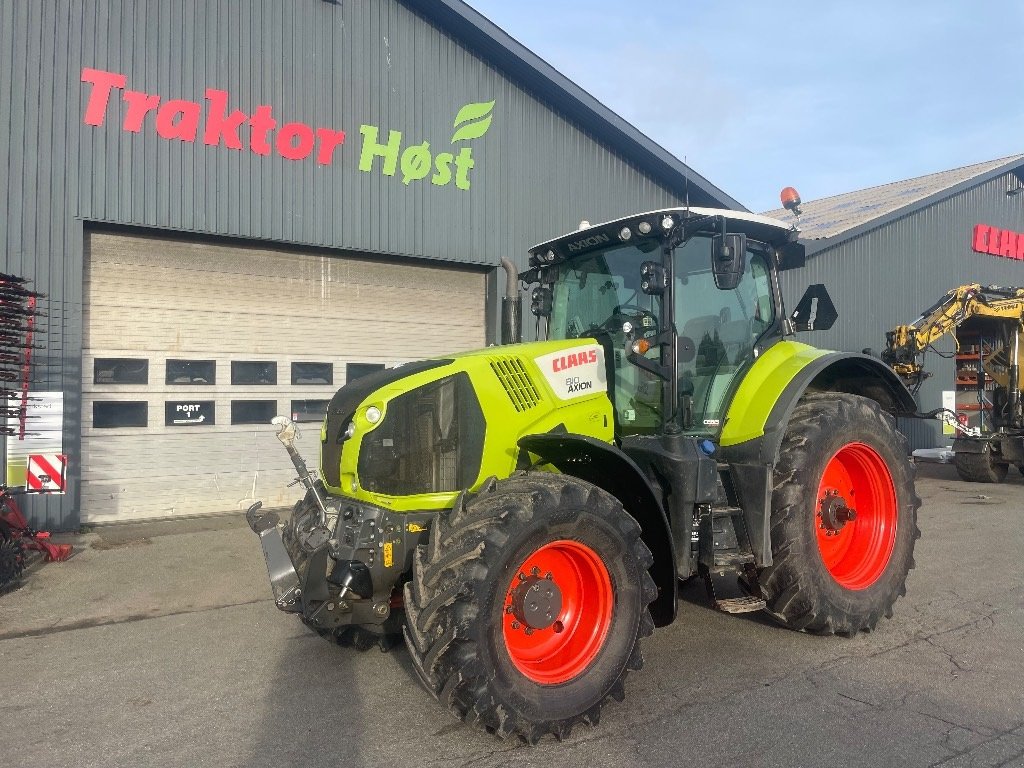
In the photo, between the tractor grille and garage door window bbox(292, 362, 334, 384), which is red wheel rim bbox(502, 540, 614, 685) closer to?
the tractor grille

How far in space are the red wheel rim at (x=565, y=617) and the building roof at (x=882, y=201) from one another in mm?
11535

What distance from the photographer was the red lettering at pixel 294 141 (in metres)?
9.27

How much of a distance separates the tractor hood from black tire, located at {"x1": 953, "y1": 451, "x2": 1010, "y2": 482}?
34.9ft

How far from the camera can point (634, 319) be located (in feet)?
15.0

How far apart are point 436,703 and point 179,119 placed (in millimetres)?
7486

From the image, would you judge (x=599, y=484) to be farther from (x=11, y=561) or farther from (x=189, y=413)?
(x=189, y=413)

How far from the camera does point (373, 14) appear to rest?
9820 millimetres

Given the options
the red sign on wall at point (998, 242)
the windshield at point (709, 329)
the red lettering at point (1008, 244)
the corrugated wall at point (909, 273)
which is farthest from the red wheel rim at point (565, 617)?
the red lettering at point (1008, 244)

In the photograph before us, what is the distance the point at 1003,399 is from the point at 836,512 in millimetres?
9520

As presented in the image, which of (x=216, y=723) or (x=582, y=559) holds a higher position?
(x=582, y=559)

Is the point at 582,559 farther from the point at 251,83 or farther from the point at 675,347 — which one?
the point at 251,83

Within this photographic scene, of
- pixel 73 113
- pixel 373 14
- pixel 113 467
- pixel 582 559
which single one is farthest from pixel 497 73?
pixel 582 559

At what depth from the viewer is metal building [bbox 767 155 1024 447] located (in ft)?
47.4

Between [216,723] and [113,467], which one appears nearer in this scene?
[216,723]
